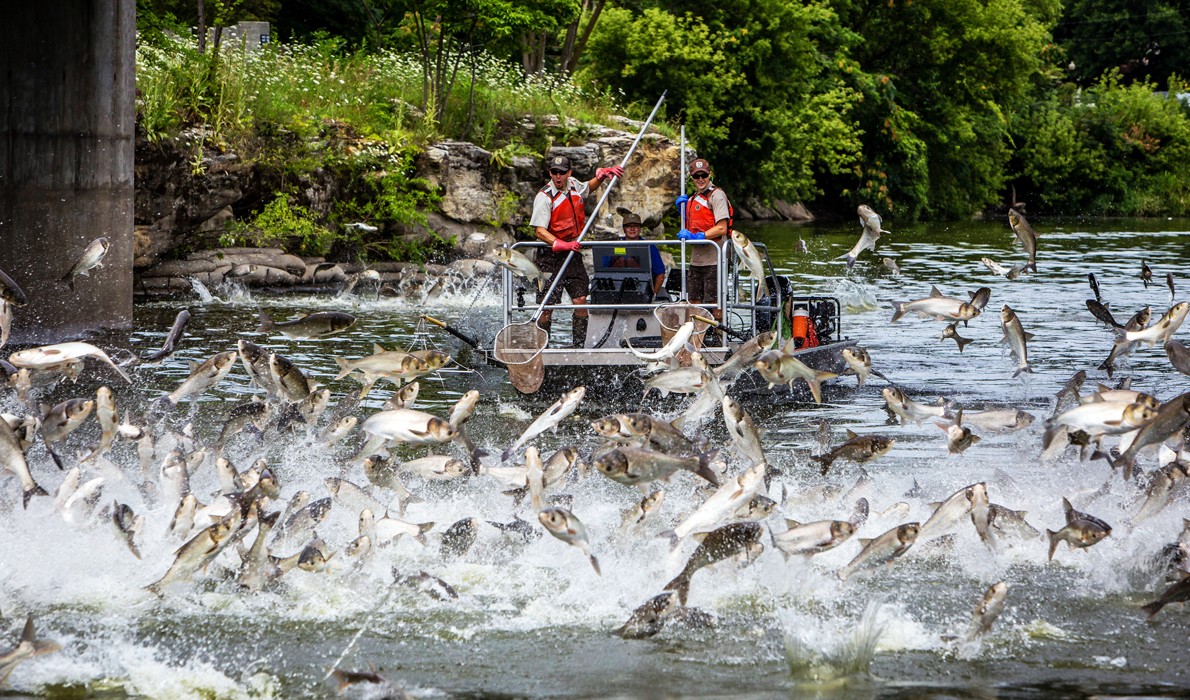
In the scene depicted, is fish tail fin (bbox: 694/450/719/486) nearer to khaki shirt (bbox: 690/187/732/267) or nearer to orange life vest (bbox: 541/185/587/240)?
khaki shirt (bbox: 690/187/732/267)

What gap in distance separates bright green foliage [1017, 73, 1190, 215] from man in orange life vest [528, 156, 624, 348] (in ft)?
159

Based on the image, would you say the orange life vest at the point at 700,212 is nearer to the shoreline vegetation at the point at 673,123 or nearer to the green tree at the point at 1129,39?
the shoreline vegetation at the point at 673,123

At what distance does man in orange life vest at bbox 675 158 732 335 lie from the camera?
1389 cm

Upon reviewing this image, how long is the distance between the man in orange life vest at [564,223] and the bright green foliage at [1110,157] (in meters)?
48.3

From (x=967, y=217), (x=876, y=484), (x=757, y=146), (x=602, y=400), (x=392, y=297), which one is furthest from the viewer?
(x=967, y=217)

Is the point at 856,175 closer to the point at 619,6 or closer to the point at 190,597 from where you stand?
the point at 619,6

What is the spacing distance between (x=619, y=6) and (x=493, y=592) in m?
39.0

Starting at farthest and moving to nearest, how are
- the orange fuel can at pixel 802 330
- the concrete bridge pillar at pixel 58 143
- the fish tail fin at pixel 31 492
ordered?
the concrete bridge pillar at pixel 58 143 < the orange fuel can at pixel 802 330 < the fish tail fin at pixel 31 492

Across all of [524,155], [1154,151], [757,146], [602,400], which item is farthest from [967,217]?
[602,400]

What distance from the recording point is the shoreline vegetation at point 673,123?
23875mm

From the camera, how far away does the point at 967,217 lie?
5512 cm

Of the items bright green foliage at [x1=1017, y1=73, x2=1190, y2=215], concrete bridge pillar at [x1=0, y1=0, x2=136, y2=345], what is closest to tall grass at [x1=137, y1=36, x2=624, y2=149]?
concrete bridge pillar at [x1=0, y1=0, x2=136, y2=345]

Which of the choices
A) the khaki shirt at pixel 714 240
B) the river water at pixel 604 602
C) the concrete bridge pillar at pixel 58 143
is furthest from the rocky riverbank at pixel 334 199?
the river water at pixel 604 602

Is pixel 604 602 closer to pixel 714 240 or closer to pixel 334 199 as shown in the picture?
pixel 714 240
